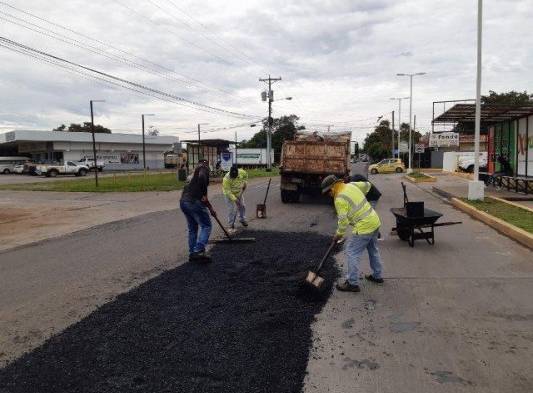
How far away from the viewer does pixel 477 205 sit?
1440cm

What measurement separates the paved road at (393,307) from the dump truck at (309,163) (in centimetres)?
635

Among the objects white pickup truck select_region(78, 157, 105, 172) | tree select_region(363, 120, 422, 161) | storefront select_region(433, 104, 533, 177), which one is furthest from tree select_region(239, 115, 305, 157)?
A: storefront select_region(433, 104, 533, 177)

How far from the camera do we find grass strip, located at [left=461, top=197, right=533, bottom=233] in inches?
410

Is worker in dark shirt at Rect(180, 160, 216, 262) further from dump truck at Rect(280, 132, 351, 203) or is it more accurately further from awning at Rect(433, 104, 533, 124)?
awning at Rect(433, 104, 533, 124)

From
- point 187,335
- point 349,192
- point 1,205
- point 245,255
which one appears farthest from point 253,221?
point 1,205

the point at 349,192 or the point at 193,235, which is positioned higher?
the point at 349,192

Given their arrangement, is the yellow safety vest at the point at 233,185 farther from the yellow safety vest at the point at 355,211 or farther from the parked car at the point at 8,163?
the parked car at the point at 8,163

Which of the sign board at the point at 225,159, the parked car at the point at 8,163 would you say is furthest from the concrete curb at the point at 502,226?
the parked car at the point at 8,163

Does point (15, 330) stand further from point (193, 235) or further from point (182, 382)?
point (193, 235)

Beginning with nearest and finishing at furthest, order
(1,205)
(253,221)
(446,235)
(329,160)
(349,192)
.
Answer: (349,192) → (446,235) → (253,221) → (329,160) → (1,205)

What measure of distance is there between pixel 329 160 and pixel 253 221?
491 cm

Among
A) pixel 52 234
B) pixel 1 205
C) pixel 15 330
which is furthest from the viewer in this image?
pixel 1 205

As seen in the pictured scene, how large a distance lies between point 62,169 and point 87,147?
13.8m

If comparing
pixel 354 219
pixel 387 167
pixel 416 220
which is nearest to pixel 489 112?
pixel 416 220
